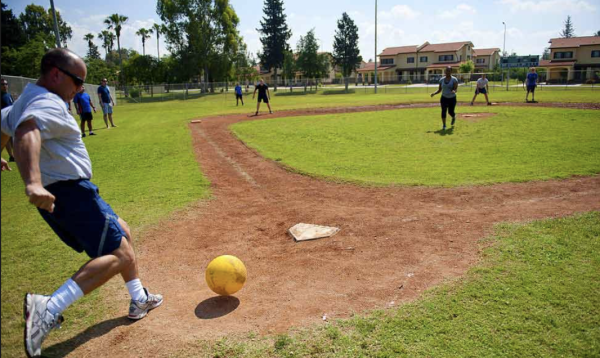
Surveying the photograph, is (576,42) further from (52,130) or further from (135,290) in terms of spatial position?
(52,130)

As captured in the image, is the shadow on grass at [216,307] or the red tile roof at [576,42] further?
the red tile roof at [576,42]

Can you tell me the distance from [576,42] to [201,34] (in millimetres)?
66967

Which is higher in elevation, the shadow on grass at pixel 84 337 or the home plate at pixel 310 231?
the home plate at pixel 310 231

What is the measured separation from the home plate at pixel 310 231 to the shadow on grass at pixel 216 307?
1.77m

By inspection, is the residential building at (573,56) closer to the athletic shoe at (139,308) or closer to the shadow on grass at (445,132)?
the shadow on grass at (445,132)

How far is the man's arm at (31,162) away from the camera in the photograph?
2477mm

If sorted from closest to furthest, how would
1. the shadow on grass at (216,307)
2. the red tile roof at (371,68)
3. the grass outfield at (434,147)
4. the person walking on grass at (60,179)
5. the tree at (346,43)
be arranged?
the person walking on grass at (60,179)
the shadow on grass at (216,307)
the grass outfield at (434,147)
the tree at (346,43)
the red tile roof at (371,68)

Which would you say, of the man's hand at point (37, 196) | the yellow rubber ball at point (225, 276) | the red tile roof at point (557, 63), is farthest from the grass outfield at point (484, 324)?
the red tile roof at point (557, 63)

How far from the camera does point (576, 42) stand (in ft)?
231

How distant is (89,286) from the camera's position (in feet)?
10.8

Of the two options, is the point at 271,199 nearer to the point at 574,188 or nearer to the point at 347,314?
the point at 347,314

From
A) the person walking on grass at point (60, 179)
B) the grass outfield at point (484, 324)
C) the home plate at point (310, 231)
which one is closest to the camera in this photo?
the person walking on grass at point (60, 179)

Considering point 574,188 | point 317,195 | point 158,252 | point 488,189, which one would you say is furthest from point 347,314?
point 574,188

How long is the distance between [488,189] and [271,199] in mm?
4436
